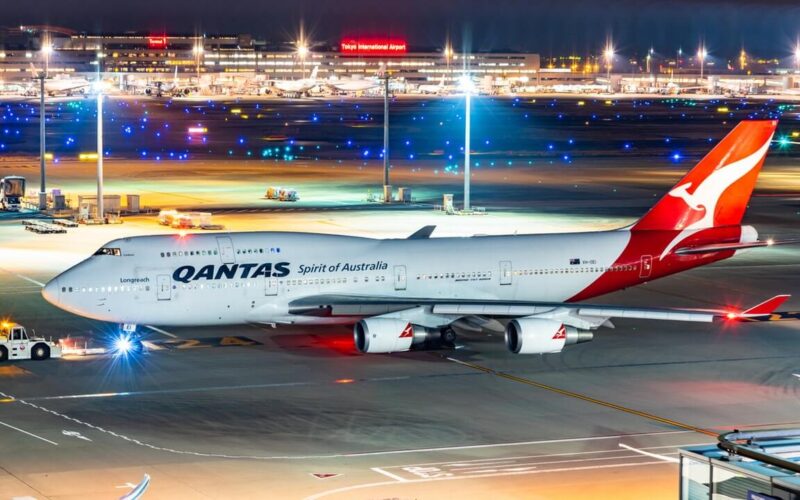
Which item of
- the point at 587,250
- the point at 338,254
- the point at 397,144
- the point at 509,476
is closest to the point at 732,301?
the point at 587,250

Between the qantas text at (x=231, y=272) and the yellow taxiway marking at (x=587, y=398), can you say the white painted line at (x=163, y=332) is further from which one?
the yellow taxiway marking at (x=587, y=398)

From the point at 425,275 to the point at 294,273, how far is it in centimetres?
488

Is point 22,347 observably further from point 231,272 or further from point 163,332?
point 231,272

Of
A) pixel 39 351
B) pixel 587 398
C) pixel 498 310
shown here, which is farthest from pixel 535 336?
pixel 39 351

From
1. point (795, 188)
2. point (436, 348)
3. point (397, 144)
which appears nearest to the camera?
point (436, 348)

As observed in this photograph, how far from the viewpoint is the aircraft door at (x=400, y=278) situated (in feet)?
159

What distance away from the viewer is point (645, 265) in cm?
5131

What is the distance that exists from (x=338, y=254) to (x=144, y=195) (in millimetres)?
59495

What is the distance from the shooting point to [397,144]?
170 meters

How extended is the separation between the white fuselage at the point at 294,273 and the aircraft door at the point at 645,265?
1.57ft

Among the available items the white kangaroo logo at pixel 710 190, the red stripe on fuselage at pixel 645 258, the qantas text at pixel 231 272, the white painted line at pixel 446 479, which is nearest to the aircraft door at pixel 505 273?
the red stripe on fuselage at pixel 645 258

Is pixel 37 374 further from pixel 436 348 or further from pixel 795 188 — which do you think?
pixel 795 188

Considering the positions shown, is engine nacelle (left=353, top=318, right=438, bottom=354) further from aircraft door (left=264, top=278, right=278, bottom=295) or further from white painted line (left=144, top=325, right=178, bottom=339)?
white painted line (left=144, top=325, right=178, bottom=339)

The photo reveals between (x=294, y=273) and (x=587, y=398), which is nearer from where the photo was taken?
(x=587, y=398)
